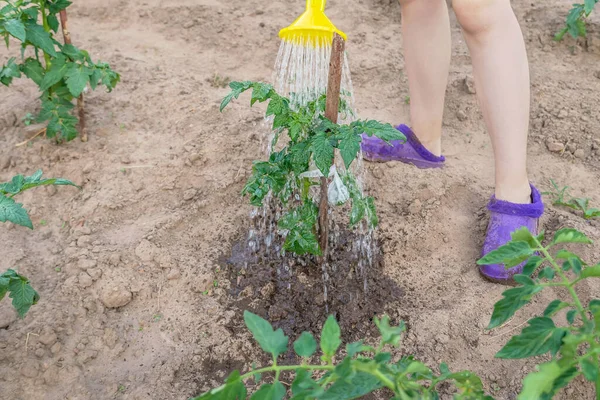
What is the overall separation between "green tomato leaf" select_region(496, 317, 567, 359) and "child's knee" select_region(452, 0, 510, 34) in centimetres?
105

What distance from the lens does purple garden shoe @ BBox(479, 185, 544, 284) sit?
1784 millimetres

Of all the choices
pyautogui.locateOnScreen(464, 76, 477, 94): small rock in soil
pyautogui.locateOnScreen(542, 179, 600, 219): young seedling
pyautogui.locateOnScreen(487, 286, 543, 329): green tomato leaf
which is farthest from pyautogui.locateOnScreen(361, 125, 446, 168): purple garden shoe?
pyautogui.locateOnScreen(487, 286, 543, 329): green tomato leaf

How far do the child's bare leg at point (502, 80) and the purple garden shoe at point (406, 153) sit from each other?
0.46 m

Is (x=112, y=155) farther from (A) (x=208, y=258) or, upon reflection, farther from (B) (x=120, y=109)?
(A) (x=208, y=258)

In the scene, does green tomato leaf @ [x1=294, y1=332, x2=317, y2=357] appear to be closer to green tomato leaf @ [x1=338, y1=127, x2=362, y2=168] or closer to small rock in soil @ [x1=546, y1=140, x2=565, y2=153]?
green tomato leaf @ [x1=338, y1=127, x2=362, y2=168]

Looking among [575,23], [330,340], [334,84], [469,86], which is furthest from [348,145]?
[575,23]

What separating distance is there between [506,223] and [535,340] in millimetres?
958

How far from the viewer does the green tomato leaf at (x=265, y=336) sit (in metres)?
0.87

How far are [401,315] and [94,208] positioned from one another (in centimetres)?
113

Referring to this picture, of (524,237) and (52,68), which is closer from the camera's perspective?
(524,237)

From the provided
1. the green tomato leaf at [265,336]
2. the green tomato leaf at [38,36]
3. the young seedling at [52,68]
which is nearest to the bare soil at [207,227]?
the young seedling at [52,68]

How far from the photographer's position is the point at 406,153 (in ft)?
7.43

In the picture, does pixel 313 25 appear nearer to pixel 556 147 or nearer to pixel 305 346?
pixel 305 346

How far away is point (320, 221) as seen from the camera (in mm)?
1763
